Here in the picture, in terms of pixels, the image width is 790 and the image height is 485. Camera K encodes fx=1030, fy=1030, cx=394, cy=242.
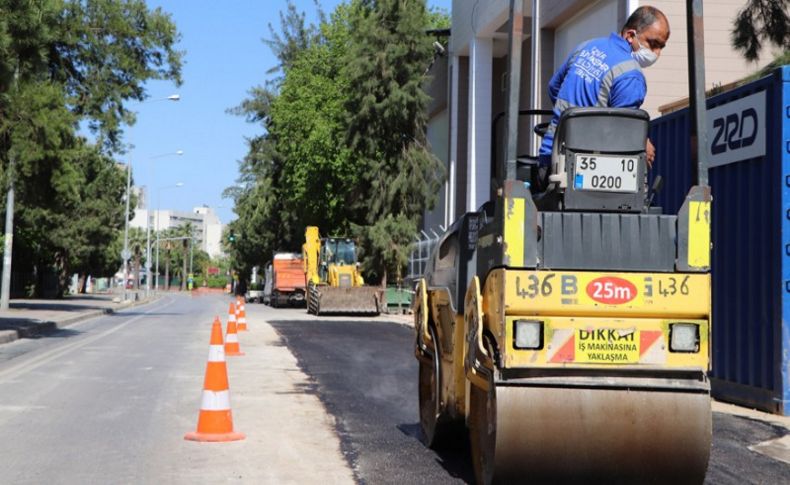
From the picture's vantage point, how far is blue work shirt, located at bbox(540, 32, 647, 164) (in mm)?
5871

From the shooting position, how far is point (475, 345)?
573 cm

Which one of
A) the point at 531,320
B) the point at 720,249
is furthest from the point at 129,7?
the point at 531,320

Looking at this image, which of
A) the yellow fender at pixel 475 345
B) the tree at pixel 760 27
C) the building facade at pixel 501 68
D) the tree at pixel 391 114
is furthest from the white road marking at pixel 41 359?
the tree at pixel 391 114

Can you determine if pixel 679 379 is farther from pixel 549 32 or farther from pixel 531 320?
pixel 549 32

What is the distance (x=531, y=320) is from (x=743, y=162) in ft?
20.9

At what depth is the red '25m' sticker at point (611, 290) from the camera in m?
5.43

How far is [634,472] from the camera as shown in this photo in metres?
5.50

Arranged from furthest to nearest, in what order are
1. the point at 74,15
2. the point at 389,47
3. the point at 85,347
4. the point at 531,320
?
the point at 389,47 < the point at 74,15 < the point at 85,347 < the point at 531,320

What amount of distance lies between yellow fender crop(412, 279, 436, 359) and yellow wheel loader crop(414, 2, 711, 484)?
1773 mm

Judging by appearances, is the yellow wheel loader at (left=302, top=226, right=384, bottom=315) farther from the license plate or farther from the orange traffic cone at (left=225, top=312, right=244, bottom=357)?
the license plate

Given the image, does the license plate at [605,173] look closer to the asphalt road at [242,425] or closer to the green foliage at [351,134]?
the asphalt road at [242,425]

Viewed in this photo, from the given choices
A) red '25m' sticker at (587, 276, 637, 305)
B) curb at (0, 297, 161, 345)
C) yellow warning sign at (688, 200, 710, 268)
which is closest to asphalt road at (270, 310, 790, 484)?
red '25m' sticker at (587, 276, 637, 305)

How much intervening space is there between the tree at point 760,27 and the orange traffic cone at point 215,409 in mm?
9470

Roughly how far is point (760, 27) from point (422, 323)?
916 cm
